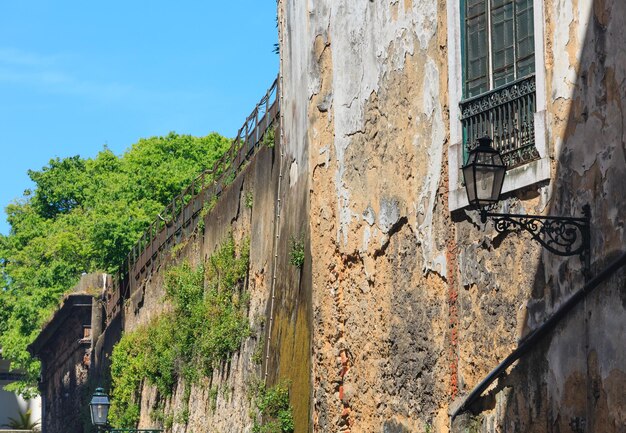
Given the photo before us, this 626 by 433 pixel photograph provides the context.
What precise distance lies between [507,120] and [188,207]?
46.9 ft

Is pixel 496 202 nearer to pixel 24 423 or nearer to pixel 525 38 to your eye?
pixel 525 38

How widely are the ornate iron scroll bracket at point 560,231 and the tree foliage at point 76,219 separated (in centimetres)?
2533

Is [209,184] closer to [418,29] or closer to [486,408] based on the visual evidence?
[418,29]

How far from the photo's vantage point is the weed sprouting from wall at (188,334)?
1908 cm

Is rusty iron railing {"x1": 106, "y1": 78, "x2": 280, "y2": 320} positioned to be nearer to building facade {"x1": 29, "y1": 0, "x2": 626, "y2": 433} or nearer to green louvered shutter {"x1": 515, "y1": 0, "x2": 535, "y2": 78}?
building facade {"x1": 29, "y1": 0, "x2": 626, "y2": 433}

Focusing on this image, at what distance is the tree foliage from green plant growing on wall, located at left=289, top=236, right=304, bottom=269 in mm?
A: 19581

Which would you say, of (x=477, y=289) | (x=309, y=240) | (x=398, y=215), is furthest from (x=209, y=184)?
(x=477, y=289)

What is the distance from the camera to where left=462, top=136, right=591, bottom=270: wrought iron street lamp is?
358 inches

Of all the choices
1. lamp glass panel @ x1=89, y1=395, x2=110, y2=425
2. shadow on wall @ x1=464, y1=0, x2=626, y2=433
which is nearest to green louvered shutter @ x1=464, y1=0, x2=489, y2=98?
shadow on wall @ x1=464, y1=0, x2=626, y2=433

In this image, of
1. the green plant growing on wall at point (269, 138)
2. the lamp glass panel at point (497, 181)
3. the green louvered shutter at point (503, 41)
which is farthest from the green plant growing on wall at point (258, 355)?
the lamp glass panel at point (497, 181)

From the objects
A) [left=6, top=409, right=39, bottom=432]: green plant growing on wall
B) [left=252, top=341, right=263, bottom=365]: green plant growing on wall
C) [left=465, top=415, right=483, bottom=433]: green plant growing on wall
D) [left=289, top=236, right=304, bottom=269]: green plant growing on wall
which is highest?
[left=6, top=409, right=39, bottom=432]: green plant growing on wall

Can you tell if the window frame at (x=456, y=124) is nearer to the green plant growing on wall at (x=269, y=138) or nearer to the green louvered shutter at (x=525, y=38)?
the green louvered shutter at (x=525, y=38)

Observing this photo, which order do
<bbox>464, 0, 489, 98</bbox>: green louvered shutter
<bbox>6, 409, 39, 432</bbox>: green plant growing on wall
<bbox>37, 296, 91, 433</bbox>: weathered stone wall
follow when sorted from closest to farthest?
<bbox>464, 0, 489, 98</bbox>: green louvered shutter < <bbox>37, 296, 91, 433</bbox>: weathered stone wall < <bbox>6, 409, 39, 432</bbox>: green plant growing on wall

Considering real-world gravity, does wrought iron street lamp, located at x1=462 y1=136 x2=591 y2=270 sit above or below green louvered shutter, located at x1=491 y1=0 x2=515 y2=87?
below
